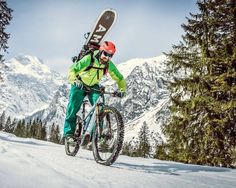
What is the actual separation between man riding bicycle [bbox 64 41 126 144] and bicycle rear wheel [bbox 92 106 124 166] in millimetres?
450

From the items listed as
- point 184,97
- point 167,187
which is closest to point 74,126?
point 167,187

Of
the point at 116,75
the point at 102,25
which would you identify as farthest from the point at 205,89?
the point at 116,75

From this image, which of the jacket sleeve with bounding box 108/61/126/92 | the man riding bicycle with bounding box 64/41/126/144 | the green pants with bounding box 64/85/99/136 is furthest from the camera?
the green pants with bounding box 64/85/99/136

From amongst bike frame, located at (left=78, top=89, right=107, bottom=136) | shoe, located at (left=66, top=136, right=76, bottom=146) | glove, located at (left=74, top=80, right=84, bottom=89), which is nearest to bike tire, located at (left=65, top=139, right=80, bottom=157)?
shoe, located at (left=66, top=136, right=76, bottom=146)

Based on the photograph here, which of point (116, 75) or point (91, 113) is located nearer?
point (91, 113)

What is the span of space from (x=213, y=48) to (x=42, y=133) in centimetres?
10874

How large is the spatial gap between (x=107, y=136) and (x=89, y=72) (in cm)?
152

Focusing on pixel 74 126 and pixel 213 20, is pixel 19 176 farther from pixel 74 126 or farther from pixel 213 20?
pixel 213 20

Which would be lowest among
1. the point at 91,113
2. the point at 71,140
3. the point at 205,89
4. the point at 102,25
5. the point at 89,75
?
the point at 71,140

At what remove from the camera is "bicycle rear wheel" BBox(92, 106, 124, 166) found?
5.01m

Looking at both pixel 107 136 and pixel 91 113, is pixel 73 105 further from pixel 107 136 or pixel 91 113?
pixel 107 136

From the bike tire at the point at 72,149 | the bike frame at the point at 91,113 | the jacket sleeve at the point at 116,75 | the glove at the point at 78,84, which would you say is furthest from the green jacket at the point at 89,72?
the bike tire at the point at 72,149

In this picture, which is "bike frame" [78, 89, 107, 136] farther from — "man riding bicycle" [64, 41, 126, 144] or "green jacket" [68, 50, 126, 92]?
"green jacket" [68, 50, 126, 92]

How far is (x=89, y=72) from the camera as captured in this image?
6035 mm
